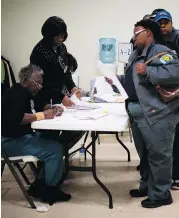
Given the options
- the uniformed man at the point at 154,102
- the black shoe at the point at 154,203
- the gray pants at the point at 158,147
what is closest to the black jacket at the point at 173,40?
the uniformed man at the point at 154,102

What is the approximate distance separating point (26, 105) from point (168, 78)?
98cm

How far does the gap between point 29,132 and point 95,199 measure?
2.34 feet

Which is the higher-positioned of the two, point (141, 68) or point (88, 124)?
point (141, 68)

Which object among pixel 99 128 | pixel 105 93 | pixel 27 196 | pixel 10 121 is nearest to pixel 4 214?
pixel 27 196

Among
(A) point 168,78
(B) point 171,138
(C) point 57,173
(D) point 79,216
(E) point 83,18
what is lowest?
(D) point 79,216

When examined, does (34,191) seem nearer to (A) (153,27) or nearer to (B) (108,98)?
(B) (108,98)

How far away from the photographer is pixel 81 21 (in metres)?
5.38

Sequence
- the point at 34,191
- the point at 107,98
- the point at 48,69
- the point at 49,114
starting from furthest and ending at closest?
the point at 107,98 → the point at 48,69 → the point at 34,191 → the point at 49,114

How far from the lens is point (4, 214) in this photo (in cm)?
251

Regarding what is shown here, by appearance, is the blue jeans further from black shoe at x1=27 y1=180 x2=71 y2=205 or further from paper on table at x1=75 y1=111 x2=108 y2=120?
paper on table at x1=75 y1=111 x2=108 y2=120

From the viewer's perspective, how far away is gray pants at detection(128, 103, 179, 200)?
2.47m

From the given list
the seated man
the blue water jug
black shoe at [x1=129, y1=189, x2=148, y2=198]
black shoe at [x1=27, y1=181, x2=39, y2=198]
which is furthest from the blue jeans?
the blue water jug

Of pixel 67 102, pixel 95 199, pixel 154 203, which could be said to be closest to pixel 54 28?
pixel 67 102

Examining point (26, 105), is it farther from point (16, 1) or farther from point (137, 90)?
point (16, 1)
